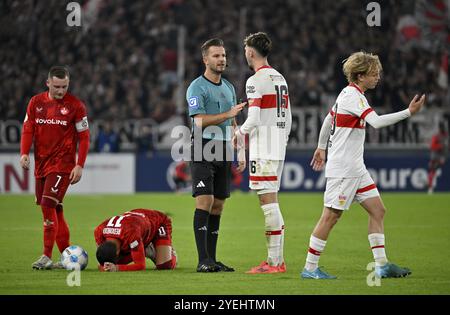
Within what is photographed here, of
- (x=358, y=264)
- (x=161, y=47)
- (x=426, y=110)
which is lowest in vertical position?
(x=358, y=264)

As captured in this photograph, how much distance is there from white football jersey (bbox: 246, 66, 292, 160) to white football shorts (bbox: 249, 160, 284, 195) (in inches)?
2.3

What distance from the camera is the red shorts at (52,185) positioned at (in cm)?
1022

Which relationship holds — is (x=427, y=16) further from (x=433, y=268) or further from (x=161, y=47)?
(x=433, y=268)

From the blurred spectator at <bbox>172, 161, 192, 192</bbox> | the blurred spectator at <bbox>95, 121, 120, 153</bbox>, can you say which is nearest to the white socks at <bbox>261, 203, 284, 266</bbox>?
the blurred spectator at <bbox>172, 161, 192, 192</bbox>

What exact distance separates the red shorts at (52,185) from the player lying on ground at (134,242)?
2.51 feet

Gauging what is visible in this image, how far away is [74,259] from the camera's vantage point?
9.80 m

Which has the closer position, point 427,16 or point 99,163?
point 99,163

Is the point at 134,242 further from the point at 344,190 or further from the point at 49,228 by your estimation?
the point at 344,190

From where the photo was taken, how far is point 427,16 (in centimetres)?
2791

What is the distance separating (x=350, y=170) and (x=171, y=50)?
20.6m

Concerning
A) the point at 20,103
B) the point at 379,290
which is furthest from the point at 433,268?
the point at 20,103
